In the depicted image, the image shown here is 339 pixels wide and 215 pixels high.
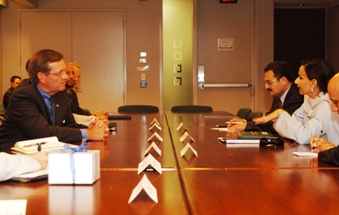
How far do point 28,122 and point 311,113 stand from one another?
195cm

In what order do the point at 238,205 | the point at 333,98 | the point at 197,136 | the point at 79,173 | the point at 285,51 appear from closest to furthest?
the point at 238,205 → the point at 79,173 → the point at 333,98 → the point at 197,136 → the point at 285,51

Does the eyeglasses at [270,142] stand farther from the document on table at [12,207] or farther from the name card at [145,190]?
the document on table at [12,207]

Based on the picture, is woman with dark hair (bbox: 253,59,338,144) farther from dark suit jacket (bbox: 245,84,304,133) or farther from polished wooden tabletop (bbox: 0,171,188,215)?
polished wooden tabletop (bbox: 0,171,188,215)

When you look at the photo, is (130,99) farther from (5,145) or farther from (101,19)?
(5,145)

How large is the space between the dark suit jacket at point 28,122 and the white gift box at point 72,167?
1.36 m

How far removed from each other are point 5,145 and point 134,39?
602 cm

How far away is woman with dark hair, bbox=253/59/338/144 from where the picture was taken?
127 inches

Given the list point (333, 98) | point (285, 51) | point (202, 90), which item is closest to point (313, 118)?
→ point (333, 98)

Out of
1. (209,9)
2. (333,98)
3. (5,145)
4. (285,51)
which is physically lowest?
(5,145)

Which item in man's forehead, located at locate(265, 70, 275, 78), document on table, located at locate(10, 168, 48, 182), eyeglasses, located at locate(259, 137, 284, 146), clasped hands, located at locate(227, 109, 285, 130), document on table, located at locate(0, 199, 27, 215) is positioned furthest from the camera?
man's forehead, located at locate(265, 70, 275, 78)

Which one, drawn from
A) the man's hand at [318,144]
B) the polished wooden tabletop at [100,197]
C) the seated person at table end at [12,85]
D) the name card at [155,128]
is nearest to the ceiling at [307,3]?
the seated person at table end at [12,85]

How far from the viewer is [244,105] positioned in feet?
30.9

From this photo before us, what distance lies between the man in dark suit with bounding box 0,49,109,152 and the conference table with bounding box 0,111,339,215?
547 millimetres

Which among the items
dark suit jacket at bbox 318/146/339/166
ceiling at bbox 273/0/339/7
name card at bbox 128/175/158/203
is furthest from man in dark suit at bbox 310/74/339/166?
ceiling at bbox 273/0/339/7
